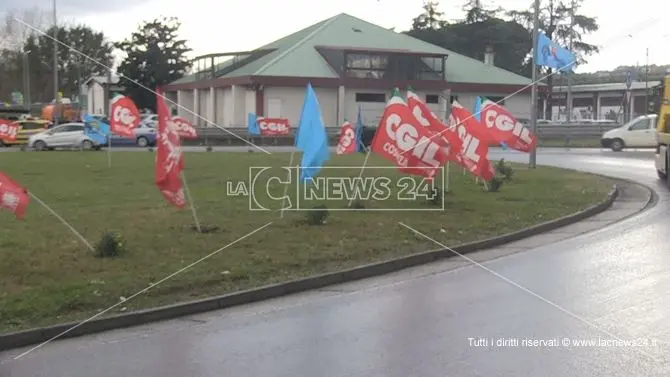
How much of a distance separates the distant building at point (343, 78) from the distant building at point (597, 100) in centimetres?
2394

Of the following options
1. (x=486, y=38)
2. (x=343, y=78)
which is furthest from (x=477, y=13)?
(x=343, y=78)

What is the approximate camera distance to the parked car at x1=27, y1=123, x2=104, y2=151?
42.1 meters

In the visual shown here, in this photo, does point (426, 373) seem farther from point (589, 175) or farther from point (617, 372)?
point (589, 175)

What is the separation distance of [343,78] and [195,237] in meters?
43.7

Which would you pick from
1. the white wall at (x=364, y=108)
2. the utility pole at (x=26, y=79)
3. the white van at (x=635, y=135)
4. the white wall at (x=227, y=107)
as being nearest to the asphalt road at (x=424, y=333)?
the white van at (x=635, y=135)

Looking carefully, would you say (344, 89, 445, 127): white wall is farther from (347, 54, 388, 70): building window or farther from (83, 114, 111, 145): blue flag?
(83, 114, 111, 145): blue flag

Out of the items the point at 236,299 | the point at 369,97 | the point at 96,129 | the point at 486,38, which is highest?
the point at 486,38

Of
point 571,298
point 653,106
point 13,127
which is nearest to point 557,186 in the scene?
point 653,106

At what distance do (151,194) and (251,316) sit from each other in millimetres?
10486

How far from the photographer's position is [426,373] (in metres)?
5.94

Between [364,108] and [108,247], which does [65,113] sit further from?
[108,247]

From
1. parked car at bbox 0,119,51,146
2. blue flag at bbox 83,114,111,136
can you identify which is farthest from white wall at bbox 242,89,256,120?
blue flag at bbox 83,114,111,136

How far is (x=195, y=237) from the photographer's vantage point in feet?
39.8

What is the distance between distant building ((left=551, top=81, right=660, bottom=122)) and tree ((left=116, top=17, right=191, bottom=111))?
40.2 metres
